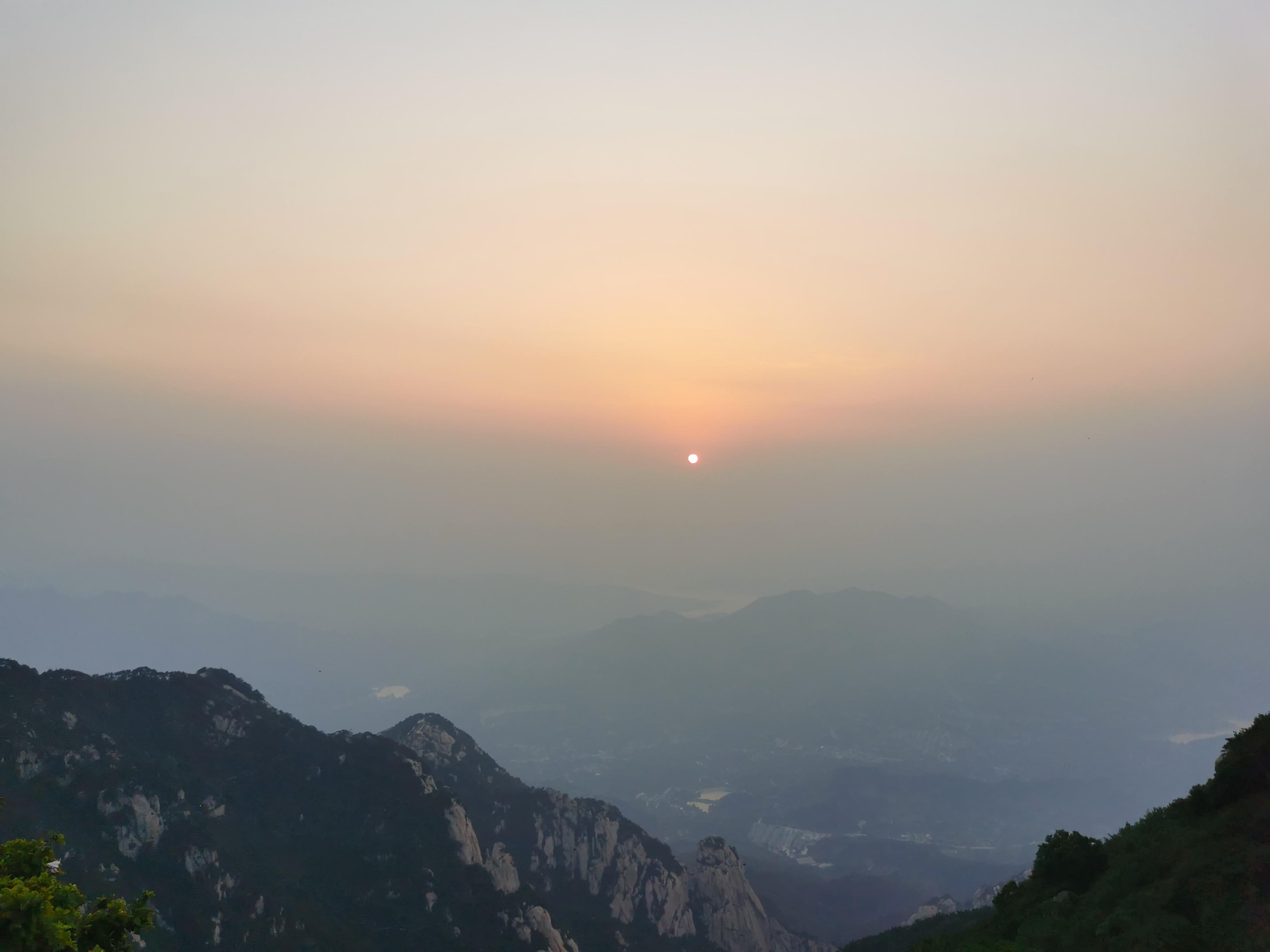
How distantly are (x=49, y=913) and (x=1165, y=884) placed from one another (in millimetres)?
59558

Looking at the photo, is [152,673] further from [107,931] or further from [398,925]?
[107,931]

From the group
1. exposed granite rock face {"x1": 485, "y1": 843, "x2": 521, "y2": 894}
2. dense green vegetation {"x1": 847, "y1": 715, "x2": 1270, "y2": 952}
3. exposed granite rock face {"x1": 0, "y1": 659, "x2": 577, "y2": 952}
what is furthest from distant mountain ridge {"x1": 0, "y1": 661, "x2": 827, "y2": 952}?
dense green vegetation {"x1": 847, "y1": 715, "x2": 1270, "y2": 952}

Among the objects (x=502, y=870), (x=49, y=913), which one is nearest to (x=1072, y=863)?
(x=49, y=913)

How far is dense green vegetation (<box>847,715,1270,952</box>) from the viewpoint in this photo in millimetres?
40281

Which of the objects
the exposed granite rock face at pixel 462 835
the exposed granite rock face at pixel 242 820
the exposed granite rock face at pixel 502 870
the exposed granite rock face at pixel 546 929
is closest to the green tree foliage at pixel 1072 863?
the exposed granite rock face at pixel 242 820

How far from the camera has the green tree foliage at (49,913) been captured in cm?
3347

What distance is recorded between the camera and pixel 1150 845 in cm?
5341

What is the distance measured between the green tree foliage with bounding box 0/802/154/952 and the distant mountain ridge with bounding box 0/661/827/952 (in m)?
73.3

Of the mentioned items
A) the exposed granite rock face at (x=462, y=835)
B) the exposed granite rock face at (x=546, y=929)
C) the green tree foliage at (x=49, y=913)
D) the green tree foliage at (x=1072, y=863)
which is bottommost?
the exposed granite rock face at (x=546, y=929)

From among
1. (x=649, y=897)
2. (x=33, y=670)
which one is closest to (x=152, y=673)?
(x=33, y=670)

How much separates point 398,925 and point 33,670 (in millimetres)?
82361

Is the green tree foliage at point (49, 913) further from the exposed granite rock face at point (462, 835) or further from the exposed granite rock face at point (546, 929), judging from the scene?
the exposed granite rock face at point (462, 835)

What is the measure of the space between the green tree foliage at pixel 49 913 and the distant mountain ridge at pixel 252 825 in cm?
7335

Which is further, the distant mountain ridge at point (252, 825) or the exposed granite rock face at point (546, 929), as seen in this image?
the exposed granite rock face at point (546, 929)
